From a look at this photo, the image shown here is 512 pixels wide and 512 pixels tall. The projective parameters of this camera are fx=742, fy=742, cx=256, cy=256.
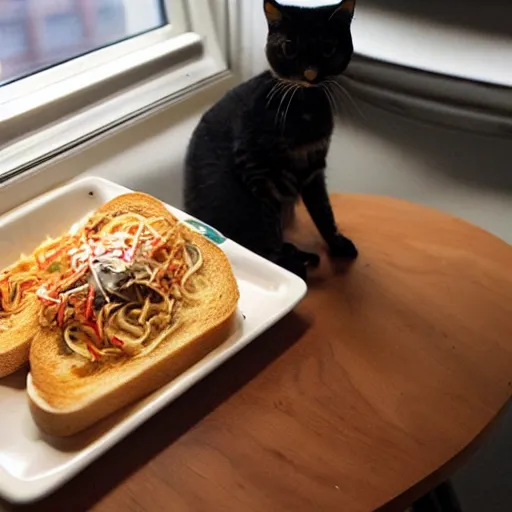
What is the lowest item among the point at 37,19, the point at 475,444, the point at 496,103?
the point at 475,444

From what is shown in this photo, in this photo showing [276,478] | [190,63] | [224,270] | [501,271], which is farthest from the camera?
[190,63]

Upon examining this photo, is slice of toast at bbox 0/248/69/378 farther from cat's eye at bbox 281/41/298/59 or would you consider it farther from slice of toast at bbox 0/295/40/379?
cat's eye at bbox 281/41/298/59

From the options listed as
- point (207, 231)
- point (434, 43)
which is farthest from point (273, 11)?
point (434, 43)

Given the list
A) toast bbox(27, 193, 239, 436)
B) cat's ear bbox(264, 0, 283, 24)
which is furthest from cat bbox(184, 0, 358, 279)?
toast bbox(27, 193, 239, 436)

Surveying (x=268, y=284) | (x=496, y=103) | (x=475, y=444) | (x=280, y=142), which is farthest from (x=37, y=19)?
(x=475, y=444)

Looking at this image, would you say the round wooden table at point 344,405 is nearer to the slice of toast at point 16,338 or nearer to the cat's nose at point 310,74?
the slice of toast at point 16,338

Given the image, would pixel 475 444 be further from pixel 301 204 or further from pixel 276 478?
pixel 301 204

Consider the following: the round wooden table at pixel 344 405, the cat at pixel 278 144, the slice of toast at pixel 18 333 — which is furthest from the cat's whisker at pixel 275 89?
the slice of toast at pixel 18 333
